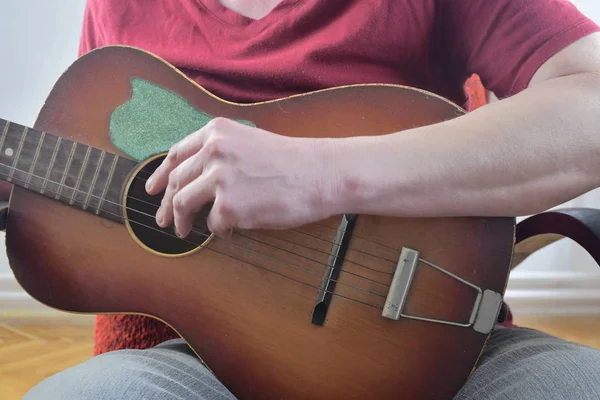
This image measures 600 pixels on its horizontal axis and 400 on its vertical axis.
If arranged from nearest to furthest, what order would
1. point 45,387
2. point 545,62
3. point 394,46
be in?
point 45,387
point 545,62
point 394,46

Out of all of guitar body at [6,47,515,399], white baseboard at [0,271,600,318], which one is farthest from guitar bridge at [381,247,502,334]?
white baseboard at [0,271,600,318]

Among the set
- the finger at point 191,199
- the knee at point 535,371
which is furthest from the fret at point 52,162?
the knee at point 535,371

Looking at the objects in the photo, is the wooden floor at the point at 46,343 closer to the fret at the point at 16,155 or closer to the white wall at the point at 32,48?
the white wall at the point at 32,48

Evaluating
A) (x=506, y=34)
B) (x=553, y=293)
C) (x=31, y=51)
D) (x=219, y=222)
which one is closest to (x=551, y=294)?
(x=553, y=293)

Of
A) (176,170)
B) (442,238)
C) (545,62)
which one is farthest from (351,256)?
(545,62)

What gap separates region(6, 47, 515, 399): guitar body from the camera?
66 centimetres

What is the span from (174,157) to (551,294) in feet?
6.09

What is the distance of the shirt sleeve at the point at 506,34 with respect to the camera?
71 cm

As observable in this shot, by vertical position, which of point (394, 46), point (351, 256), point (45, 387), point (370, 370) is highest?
point (394, 46)

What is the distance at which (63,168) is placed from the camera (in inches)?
31.2

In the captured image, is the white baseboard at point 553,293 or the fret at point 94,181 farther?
the white baseboard at point 553,293

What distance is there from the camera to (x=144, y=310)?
0.77 m

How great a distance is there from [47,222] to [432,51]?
2.09 ft

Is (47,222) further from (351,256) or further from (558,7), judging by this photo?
(558,7)
